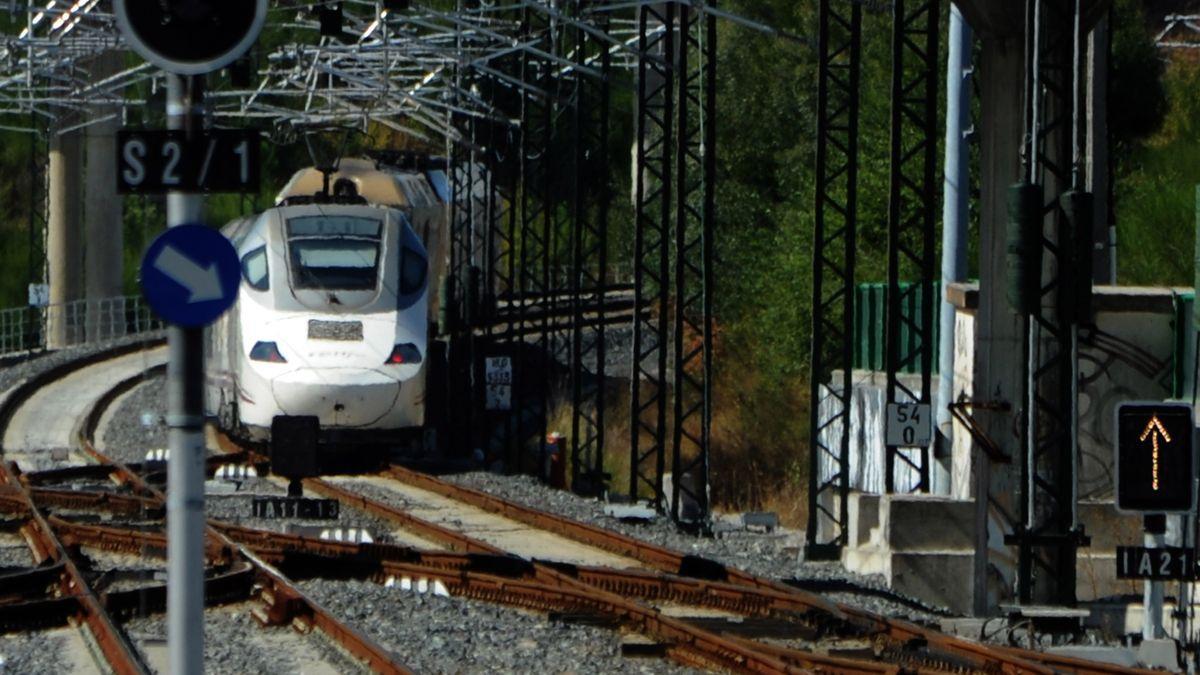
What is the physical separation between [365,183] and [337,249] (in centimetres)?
392

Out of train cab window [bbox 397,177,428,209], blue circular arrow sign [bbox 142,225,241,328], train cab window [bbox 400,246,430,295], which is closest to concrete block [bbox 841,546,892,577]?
train cab window [bbox 400,246,430,295]

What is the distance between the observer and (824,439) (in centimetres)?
3116

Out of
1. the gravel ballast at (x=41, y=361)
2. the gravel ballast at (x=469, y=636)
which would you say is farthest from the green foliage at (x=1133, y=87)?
the gravel ballast at (x=469, y=636)

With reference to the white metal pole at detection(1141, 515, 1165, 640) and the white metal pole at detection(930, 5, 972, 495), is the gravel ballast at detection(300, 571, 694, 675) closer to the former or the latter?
the white metal pole at detection(1141, 515, 1165, 640)

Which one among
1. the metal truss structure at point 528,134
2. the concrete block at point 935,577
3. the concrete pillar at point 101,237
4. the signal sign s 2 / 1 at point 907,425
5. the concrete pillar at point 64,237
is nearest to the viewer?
the concrete block at point 935,577

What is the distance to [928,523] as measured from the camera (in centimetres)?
1870

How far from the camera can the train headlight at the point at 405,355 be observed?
26531 mm

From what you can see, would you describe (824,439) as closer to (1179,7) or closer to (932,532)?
(932,532)

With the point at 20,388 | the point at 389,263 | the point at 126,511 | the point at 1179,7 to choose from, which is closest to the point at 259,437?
the point at 389,263

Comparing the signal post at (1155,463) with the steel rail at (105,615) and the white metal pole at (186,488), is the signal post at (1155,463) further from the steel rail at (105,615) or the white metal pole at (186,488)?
the white metal pole at (186,488)

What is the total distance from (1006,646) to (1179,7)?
5057cm

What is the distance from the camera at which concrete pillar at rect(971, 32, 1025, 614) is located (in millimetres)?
17859

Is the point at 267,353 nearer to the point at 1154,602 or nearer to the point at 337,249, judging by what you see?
the point at 337,249

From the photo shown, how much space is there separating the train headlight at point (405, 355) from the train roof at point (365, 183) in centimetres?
334
